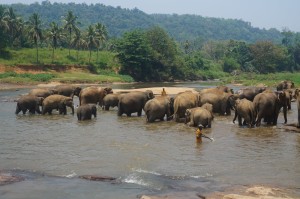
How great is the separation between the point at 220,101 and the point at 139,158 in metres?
11.0

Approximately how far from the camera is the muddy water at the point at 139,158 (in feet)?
34.7

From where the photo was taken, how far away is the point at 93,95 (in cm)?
2783

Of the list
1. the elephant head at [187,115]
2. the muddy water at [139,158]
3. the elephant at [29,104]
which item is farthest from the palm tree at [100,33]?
the elephant head at [187,115]

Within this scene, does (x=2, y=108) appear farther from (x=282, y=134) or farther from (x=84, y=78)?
(x=84, y=78)

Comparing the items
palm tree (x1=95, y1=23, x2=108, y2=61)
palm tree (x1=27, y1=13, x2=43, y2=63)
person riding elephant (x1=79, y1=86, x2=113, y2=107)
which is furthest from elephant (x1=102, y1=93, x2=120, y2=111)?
palm tree (x1=95, y1=23, x2=108, y2=61)

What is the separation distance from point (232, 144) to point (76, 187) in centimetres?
716

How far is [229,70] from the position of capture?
113m

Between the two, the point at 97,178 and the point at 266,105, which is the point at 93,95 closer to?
the point at 266,105

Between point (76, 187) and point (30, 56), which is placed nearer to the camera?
point (76, 187)

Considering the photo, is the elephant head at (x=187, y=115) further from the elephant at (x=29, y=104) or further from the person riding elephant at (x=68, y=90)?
the person riding elephant at (x=68, y=90)

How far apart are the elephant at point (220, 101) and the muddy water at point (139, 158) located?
2513mm

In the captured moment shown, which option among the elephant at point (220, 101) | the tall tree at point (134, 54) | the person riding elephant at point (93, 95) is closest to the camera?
the elephant at point (220, 101)

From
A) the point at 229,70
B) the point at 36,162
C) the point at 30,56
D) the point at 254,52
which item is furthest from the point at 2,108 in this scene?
the point at 229,70

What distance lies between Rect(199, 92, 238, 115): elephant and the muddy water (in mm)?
2513
